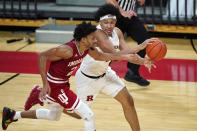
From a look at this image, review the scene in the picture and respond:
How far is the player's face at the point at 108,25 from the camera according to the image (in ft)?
15.9

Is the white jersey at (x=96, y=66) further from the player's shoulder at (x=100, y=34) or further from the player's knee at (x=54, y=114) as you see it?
the player's knee at (x=54, y=114)

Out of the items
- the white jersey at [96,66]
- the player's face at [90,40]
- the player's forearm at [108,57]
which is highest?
the player's face at [90,40]

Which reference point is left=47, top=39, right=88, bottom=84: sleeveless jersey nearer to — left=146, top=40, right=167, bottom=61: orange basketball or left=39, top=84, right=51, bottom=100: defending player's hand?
left=39, top=84, right=51, bottom=100: defending player's hand

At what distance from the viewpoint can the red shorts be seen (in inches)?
173

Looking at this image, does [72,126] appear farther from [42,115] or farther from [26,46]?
[26,46]

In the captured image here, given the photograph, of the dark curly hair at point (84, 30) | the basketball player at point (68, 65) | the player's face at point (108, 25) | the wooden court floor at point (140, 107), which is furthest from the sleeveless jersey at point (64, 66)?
the wooden court floor at point (140, 107)

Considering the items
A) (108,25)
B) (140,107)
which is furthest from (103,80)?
(140,107)

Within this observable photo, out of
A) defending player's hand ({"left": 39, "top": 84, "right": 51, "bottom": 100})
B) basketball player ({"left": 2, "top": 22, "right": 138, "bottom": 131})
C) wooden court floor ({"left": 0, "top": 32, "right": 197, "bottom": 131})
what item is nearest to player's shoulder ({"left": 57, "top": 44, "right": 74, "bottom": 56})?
basketball player ({"left": 2, "top": 22, "right": 138, "bottom": 131})

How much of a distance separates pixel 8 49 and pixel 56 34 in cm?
116

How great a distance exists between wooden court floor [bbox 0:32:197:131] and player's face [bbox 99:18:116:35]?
4.15 ft

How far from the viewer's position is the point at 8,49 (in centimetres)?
931

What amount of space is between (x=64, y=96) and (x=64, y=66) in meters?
0.30

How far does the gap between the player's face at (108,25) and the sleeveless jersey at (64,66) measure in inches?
20.8

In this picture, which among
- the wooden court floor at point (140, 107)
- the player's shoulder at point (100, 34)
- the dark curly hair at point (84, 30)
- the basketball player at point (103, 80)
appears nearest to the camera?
the dark curly hair at point (84, 30)
